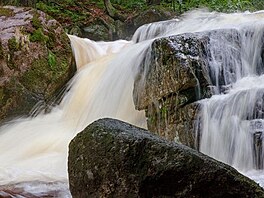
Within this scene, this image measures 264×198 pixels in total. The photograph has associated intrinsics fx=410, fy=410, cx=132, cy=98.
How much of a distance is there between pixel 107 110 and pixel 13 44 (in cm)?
221

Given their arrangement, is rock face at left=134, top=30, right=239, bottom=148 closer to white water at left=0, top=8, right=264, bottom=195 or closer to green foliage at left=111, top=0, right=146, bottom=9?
white water at left=0, top=8, right=264, bottom=195

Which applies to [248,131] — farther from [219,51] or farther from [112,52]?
[112,52]

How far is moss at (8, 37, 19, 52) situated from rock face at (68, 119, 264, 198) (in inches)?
195

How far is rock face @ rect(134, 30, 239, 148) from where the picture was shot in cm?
510

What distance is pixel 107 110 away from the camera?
259 inches

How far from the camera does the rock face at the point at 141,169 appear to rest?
229cm

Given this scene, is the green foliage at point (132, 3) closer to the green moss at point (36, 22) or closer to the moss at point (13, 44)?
the green moss at point (36, 22)

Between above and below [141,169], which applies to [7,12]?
above

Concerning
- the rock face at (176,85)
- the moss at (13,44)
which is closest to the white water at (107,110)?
the rock face at (176,85)

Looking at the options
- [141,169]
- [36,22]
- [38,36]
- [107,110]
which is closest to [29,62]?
[38,36]

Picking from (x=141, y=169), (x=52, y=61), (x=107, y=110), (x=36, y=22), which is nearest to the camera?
(x=141, y=169)

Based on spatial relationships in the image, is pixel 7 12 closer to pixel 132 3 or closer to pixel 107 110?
pixel 107 110

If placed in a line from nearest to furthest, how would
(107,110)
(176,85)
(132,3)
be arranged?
(176,85) → (107,110) → (132,3)

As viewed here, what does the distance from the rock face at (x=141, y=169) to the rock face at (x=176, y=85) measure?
243 cm
